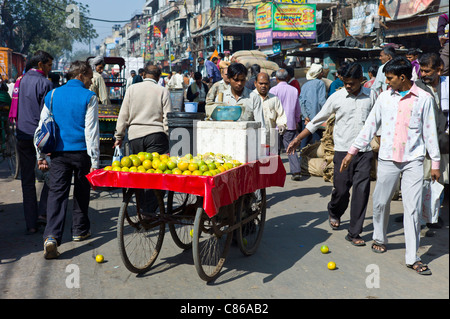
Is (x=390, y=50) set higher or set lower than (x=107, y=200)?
higher

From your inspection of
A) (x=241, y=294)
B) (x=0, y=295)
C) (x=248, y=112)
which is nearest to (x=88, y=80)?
(x=248, y=112)

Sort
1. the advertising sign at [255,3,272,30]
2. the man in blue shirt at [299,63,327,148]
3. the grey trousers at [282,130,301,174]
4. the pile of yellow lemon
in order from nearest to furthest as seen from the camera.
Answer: the pile of yellow lemon, the grey trousers at [282,130,301,174], the man in blue shirt at [299,63,327,148], the advertising sign at [255,3,272,30]

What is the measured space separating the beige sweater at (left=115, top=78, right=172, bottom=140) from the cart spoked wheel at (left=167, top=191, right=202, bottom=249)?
94 centimetres

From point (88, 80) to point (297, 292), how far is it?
325 centimetres

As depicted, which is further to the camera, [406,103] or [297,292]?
[406,103]

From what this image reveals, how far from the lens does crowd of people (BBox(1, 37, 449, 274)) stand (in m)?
4.46

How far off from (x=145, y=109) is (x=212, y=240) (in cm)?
193

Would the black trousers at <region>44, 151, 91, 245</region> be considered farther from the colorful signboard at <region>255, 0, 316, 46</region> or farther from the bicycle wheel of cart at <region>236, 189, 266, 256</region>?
the colorful signboard at <region>255, 0, 316, 46</region>

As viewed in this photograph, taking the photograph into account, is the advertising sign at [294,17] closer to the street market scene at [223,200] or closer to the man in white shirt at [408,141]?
the street market scene at [223,200]

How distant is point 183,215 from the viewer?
448 centimetres

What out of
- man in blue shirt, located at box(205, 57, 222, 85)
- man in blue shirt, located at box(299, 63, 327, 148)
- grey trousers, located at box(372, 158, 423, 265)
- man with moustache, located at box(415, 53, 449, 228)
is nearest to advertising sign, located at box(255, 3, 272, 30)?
man in blue shirt, located at box(205, 57, 222, 85)

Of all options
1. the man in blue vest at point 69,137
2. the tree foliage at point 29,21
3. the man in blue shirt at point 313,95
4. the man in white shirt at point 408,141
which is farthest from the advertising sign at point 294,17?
the tree foliage at point 29,21

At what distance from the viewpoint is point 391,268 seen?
4602 millimetres

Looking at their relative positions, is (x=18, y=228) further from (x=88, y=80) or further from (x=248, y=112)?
(x=248, y=112)
